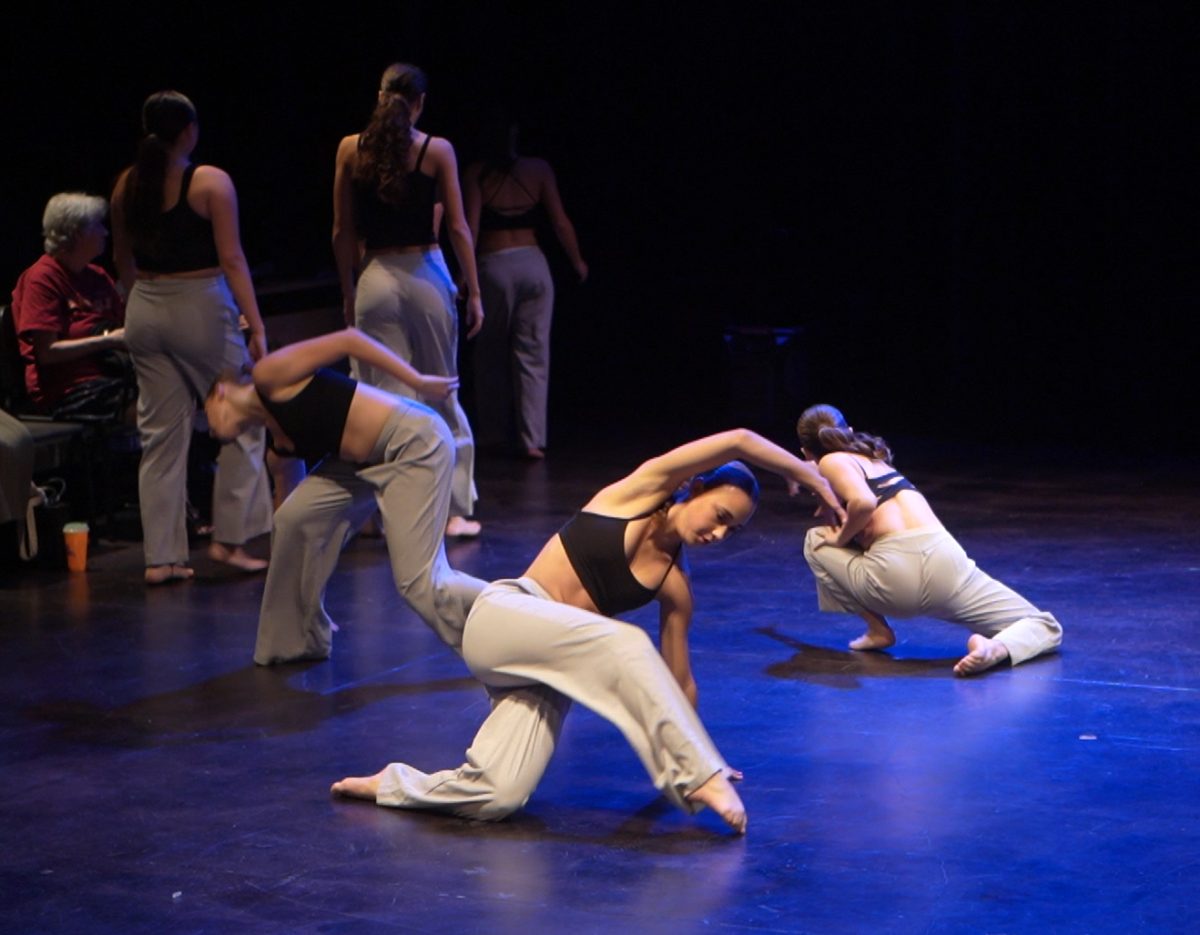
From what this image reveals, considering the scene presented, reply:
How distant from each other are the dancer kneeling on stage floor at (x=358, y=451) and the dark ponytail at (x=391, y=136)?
4.87 ft

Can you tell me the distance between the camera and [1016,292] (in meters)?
10.8

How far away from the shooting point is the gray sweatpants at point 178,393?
6.56 m

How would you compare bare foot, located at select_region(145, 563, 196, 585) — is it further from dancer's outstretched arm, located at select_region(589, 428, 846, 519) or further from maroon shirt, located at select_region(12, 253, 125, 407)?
dancer's outstretched arm, located at select_region(589, 428, 846, 519)

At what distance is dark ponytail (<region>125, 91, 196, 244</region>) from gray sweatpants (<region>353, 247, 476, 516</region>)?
38.1 inches

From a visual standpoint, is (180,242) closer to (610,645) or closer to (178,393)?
(178,393)

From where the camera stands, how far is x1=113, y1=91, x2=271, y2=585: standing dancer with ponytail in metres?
6.39

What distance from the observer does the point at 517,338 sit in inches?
359

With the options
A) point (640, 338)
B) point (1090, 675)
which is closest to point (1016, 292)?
point (640, 338)

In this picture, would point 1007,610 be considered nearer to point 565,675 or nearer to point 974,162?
point 565,675

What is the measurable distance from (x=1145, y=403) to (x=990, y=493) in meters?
2.43

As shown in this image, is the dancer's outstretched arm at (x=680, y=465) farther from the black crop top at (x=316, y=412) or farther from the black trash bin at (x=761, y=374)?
the black trash bin at (x=761, y=374)

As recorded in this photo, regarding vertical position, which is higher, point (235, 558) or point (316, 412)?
point (316, 412)

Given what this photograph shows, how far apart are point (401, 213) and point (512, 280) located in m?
1.96

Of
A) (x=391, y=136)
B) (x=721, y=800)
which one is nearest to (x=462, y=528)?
(x=391, y=136)
